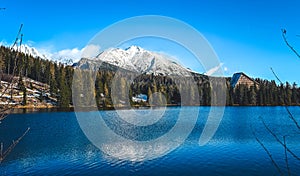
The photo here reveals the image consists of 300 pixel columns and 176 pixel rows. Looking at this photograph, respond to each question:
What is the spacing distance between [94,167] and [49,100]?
78332 millimetres

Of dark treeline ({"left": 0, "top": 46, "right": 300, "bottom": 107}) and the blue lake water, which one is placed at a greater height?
dark treeline ({"left": 0, "top": 46, "right": 300, "bottom": 107})

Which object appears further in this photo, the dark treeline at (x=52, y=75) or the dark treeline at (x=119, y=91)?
the dark treeline at (x=119, y=91)

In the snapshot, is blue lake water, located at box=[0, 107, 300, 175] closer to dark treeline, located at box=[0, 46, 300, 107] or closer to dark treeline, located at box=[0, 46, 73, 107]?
dark treeline, located at box=[0, 46, 73, 107]

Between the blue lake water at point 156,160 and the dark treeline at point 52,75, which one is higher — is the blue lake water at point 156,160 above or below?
below

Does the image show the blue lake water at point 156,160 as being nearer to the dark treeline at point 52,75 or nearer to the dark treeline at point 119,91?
the dark treeline at point 52,75

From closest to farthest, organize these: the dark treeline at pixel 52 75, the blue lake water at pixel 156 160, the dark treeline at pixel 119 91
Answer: the blue lake water at pixel 156 160 < the dark treeline at pixel 52 75 < the dark treeline at pixel 119 91

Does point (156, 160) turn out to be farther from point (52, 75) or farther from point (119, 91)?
point (52, 75)

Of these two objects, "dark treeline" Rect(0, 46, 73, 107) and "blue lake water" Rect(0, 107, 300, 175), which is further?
"dark treeline" Rect(0, 46, 73, 107)

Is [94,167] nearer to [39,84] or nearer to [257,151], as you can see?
[257,151]

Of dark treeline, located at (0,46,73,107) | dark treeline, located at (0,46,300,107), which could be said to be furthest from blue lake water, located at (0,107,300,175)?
dark treeline, located at (0,46,300,107)

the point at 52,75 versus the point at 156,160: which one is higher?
the point at 52,75

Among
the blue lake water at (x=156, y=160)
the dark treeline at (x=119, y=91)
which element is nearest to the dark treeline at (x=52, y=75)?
the dark treeline at (x=119, y=91)

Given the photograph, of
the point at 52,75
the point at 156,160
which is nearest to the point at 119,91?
the point at 52,75

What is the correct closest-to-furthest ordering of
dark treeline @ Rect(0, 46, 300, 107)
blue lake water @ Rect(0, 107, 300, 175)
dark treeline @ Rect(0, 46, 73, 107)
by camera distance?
blue lake water @ Rect(0, 107, 300, 175), dark treeline @ Rect(0, 46, 73, 107), dark treeline @ Rect(0, 46, 300, 107)
